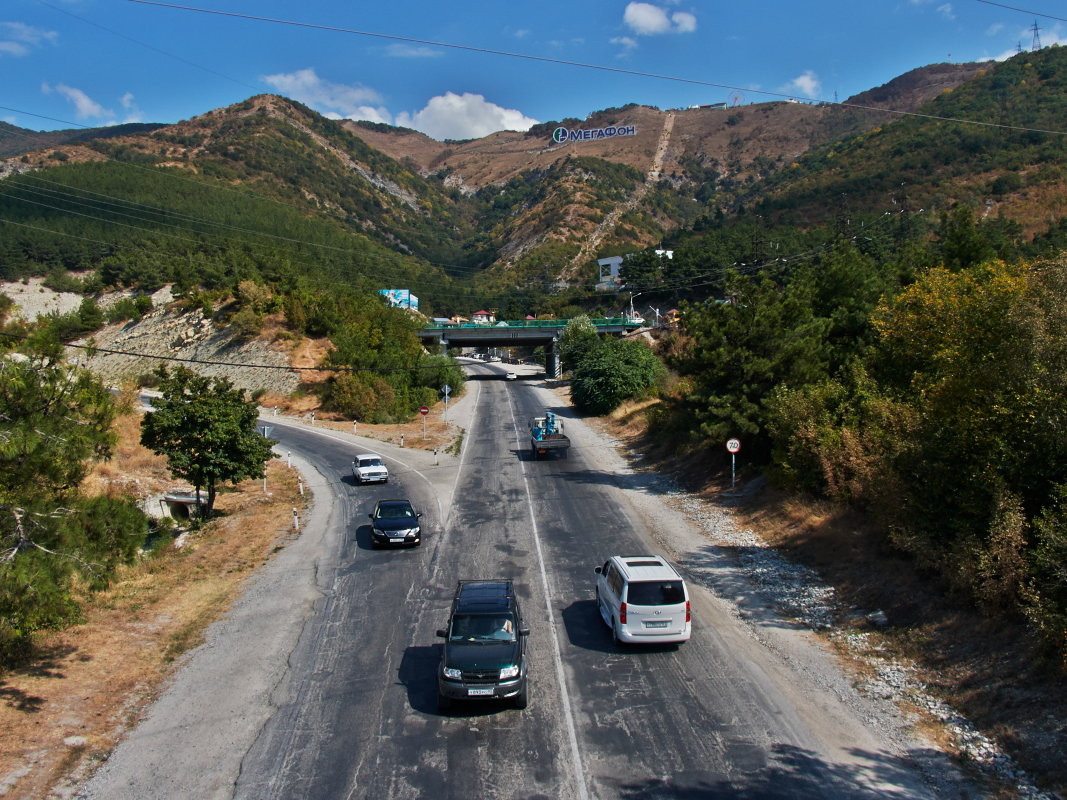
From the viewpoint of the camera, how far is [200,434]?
25.8m

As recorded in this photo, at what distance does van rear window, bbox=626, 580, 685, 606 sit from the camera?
1373 cm

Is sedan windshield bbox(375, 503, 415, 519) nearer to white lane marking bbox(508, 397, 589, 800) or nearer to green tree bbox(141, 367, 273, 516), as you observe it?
white lane marking bbox(508, 397, 589, 800)

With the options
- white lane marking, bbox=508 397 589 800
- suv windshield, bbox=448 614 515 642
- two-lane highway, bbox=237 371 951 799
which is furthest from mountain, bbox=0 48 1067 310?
suv windshield, bbox=448 614 515 642

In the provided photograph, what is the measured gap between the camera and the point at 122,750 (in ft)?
35.6

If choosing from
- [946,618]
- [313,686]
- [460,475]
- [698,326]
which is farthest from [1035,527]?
[460,475]

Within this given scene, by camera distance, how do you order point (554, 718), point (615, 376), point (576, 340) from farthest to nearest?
1. point (576, 340)
2. point (615, 376)
3. point (554, 718)

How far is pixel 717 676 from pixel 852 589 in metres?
5.28

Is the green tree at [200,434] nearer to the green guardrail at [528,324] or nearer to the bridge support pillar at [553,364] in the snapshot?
the green guardrail at [528,324]

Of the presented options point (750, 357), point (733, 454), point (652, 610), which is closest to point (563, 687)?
point (652, 610)

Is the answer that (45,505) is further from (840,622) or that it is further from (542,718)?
(840,622)

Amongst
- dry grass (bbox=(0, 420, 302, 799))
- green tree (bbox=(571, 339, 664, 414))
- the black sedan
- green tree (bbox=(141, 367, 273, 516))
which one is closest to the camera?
dry grass (bbox=(0, 420, 302, 799))

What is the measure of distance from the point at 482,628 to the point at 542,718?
1853 millimetres

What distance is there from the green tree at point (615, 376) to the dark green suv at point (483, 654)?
42995 millimetres

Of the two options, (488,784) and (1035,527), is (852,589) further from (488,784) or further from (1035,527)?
(488,784)
